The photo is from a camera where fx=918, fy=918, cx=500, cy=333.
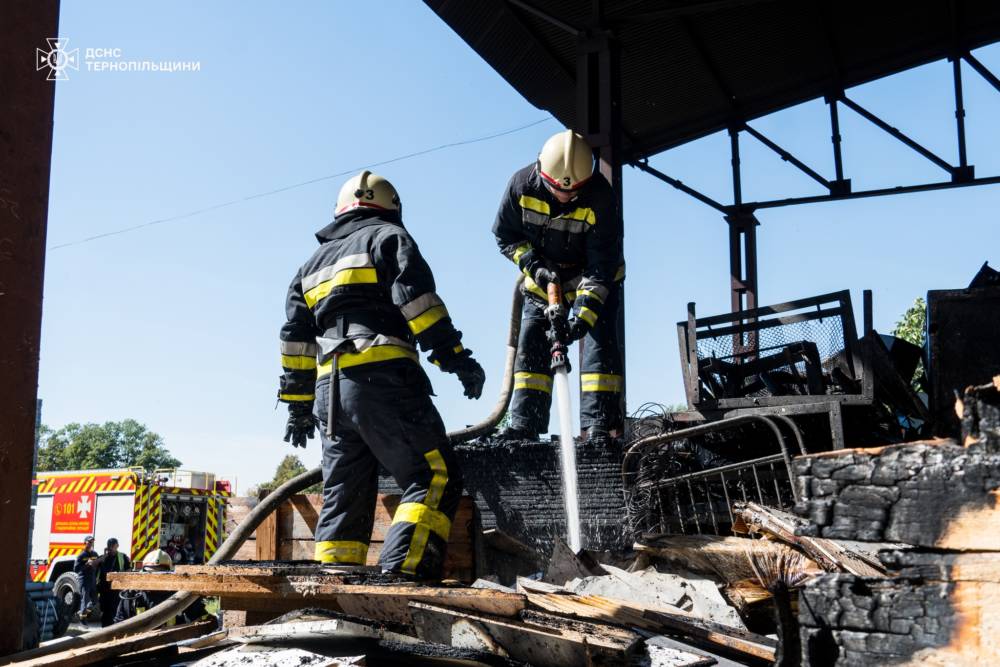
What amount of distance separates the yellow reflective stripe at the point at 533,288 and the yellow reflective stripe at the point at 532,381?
54cm

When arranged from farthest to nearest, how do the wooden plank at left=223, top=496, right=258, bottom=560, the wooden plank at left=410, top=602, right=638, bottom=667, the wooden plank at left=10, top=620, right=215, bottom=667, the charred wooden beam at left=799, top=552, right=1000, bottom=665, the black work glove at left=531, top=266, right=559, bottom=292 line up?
1. the black work glove at left=531, top=266, right=559, bottom=292
2. the wooden plank at left=223, top=496, right=258, bottom=560
3. the wooden plank at left=10, top=620, right=215, bottom=667
4. the wooden plank at left=410, top=602, right=638, bottom=667
5. the charred wooden beam at left=799, top=552, right=1000, bottom=665

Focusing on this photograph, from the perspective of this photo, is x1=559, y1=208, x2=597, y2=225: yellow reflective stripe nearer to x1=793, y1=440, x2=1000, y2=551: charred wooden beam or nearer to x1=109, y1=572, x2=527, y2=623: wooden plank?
x1=109, y1=572, x2=527, y2=623: wooden plank

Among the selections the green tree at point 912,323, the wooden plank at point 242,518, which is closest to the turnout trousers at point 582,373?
the wooden plank at point 242,518

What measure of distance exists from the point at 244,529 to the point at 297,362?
994mm

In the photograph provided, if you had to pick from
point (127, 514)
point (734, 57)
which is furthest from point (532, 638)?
point (127, 514)

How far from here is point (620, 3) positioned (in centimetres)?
887

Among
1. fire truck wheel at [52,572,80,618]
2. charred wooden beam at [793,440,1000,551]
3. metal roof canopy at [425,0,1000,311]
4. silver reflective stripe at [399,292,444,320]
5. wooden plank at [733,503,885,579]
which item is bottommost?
fire truck wheel at [52,572,80,618]

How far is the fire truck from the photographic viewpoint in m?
17.1

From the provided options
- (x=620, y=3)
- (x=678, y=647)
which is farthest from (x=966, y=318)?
(x=620, y=3)

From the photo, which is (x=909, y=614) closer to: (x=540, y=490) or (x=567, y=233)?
(x=540, y=490)

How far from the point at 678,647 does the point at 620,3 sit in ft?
24.1

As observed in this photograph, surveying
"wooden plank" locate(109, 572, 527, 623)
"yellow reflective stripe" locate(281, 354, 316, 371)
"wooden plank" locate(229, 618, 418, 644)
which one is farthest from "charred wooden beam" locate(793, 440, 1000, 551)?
"yellow reflective stripe" locate(281, 354, 316, 371)

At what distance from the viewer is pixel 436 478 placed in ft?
13.7

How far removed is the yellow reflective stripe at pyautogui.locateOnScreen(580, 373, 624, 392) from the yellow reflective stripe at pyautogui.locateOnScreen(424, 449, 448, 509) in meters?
2.04
